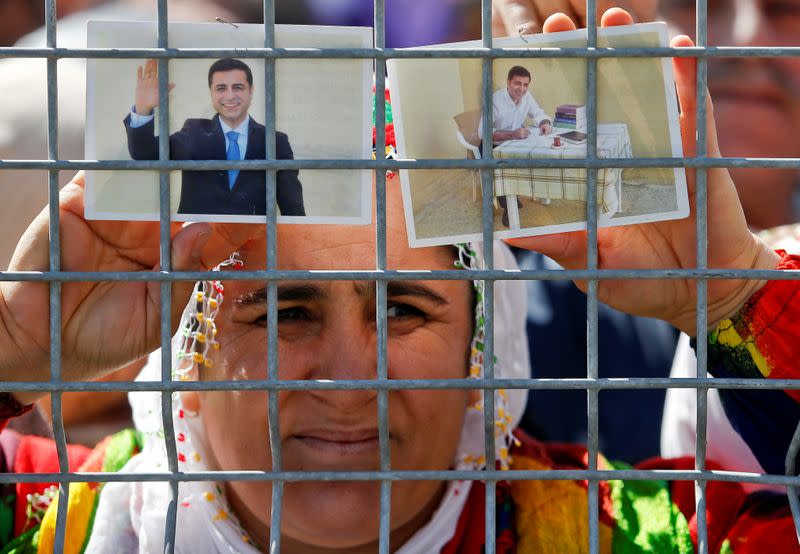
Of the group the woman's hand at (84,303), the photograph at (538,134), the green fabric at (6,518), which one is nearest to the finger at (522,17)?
Result: the photograph at (538,134)

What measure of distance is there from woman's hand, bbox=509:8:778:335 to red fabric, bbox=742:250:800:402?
18mm

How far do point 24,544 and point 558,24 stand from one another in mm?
1144

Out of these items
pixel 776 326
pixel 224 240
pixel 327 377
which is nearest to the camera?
pixel 224 240

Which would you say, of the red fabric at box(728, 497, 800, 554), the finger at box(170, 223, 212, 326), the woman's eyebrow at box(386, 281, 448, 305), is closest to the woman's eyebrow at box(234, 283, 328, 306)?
the woman's eyebrow at box(386, 281, 448, 305)

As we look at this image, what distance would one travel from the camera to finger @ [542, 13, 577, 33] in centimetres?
93

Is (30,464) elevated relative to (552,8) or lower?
lower

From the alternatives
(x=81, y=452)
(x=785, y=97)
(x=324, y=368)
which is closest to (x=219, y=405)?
(x=324, y=368)

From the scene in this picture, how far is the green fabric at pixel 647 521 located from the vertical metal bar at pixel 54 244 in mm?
927

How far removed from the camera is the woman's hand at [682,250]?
1.06 metres

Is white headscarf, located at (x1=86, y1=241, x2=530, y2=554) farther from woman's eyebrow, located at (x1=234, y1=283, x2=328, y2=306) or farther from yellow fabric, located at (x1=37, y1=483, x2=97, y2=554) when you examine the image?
woman's eyebrow, located at (x1=234, y1=283, x2=328, y2=306)

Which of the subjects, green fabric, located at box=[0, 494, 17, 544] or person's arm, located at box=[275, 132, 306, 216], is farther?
green fabric, located at box=[0, 494, 17, 544]

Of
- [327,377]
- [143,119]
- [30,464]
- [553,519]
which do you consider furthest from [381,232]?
[30,464]

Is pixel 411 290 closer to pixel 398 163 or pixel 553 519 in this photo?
pixel 553 519

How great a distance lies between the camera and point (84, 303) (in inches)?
44.4
